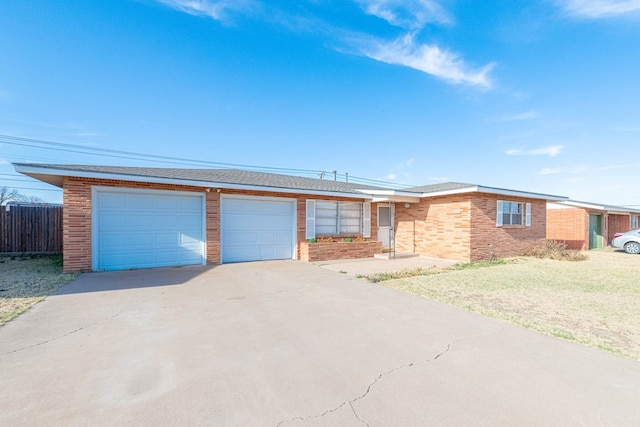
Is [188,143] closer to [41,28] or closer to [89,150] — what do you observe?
[41,28]

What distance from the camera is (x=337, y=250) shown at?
11398 millimetres

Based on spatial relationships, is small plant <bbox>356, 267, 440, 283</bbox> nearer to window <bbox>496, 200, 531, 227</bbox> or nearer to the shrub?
window <bbox>496, 200, 531, 227</bbox>

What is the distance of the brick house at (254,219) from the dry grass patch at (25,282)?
2.66 ft

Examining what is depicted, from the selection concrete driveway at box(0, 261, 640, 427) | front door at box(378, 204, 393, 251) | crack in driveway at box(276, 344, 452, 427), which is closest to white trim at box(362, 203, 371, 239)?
front door at box(378, 204, 393, 251)

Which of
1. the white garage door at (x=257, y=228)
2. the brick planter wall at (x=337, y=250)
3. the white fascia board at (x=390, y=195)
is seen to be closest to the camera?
→ the white garage door at (x=257, y=228)

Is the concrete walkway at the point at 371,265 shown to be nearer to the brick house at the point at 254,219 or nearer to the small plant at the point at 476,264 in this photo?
the small plant at the point at 476,264

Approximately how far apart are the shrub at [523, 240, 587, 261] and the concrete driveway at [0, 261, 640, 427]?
10833 mm

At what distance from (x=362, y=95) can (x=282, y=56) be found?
4.21 meters

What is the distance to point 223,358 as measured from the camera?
125 inches

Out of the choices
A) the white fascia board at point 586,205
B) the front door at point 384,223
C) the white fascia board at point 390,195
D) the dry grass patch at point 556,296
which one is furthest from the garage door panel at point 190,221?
the white fascia board at point 586,205

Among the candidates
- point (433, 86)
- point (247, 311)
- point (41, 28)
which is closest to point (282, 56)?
point (433, 86)

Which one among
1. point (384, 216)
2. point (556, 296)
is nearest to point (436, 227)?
point (384, 216)

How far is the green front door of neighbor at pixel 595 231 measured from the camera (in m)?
17.6

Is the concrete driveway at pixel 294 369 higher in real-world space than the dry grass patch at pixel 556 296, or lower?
higher
